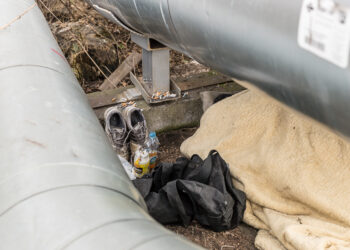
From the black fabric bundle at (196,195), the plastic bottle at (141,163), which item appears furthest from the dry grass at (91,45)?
the black fabric bundle at (196,195)

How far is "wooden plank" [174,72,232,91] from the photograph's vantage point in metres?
3.06

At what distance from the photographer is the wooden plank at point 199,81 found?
3060 millimetres

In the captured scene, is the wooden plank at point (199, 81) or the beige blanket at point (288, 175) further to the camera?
the wooden plank at point (199, 81)

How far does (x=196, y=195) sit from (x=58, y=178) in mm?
1195

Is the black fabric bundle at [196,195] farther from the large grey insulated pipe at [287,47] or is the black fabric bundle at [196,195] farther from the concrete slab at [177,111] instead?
the large grey insulated pipe at [287,47]

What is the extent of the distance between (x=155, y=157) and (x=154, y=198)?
578mm

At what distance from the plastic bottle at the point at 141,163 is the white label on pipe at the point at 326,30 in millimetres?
1888

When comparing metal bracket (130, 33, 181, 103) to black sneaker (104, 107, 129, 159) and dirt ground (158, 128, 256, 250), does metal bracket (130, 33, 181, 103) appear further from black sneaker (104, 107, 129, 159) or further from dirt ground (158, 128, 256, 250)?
dirt ground (158, 128, 256, 250)

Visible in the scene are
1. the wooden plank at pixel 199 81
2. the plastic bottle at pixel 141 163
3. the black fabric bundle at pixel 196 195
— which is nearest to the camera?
the black fabric bundle at pixel 196 195

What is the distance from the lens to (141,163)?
257 cm

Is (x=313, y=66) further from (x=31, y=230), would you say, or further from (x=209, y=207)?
(x=209, y=207)

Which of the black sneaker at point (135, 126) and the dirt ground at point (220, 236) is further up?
the black sneaker at point (135, 126)

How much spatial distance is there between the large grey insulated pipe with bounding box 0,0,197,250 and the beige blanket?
1.04 m

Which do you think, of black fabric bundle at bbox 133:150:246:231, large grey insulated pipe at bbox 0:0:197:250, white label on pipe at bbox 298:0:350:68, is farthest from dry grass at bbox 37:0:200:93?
white label on pipe at bbox 298:0:350:68
